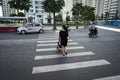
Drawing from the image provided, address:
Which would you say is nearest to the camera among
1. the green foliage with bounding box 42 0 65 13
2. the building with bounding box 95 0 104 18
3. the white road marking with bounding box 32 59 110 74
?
the white road marking with bounding box 32 59 110 74

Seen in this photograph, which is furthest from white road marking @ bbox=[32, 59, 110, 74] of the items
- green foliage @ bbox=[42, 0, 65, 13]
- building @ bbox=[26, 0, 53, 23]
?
building @ bbox=[26, 0, 53, 23]

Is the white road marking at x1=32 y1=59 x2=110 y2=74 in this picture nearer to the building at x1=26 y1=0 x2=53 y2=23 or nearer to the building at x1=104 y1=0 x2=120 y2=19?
the building at x1=26 y1=0 x2=53 y2=23

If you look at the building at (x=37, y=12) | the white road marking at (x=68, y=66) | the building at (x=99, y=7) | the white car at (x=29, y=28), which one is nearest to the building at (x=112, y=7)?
the building at (x=99, y=7)

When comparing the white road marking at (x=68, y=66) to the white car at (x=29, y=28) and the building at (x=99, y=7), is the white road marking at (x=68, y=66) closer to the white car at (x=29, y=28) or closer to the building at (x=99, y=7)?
the white car at (x=29, y=28)

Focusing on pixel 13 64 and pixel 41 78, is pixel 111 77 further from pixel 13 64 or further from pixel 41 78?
pixel 13 64

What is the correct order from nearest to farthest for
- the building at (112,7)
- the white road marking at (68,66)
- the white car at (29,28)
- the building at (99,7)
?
the white road marking at (68,66) → the white car at (29,28) → the building at (112,7) → the building at (99,7)

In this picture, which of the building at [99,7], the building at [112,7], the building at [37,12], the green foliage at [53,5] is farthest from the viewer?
the building at [99,7]

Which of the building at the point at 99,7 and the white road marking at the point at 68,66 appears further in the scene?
the building at the point at 99,7

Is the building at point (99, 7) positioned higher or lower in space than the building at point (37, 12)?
higher

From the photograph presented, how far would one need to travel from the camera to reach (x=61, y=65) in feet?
22.7

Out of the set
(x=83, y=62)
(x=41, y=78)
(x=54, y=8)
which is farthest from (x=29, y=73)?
(x=54, y=8)

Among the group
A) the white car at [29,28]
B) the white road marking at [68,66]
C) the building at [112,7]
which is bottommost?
the white road marking at [68,66]

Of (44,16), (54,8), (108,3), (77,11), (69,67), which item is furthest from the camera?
(108,3)

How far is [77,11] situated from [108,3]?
120355 mm
